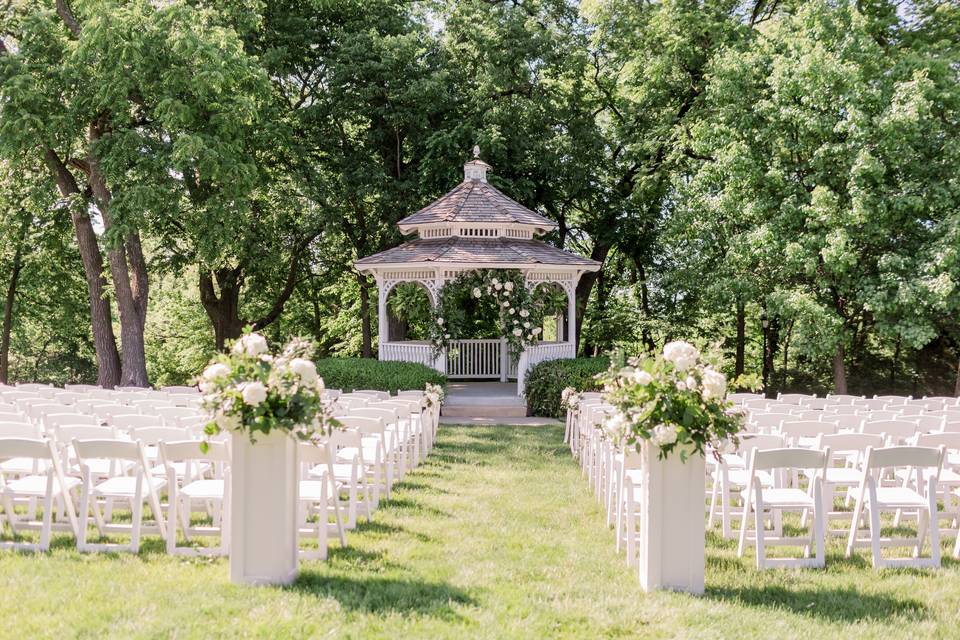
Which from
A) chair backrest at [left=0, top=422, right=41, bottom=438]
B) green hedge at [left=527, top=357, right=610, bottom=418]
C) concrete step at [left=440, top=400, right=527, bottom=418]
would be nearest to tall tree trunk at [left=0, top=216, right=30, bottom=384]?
concrete step at [left=440, top=400, right=527, bottom=418]

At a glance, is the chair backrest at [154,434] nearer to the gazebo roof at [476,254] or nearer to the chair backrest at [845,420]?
the chair backrest at [845,420]

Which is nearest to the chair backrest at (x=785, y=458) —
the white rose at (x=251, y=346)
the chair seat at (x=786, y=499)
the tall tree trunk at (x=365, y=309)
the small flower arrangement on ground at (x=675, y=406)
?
the chair seat at (x=786, y=499)

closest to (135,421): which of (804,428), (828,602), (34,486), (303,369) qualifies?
(34,486)

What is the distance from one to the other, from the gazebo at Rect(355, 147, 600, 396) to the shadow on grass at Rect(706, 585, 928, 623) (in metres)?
12.2

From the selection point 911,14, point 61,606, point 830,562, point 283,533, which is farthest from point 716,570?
point 911,14

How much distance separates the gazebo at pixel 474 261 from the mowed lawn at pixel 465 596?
1141 centimetres

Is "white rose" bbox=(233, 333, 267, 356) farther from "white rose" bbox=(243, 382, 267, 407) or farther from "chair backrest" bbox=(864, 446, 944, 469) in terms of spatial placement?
"chair backrest" bbox=(864, 446, 944, 469)

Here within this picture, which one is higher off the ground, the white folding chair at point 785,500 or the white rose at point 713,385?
the white rose at point 713,385

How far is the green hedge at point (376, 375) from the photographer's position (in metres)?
16.9

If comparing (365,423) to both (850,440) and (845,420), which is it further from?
(845,420)

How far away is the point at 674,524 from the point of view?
553cm

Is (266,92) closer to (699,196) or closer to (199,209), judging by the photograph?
(199,209)

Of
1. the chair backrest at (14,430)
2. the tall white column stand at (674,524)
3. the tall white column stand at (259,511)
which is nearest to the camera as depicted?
the tall white column stand at (259,511)

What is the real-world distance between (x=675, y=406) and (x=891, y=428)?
373 cm
